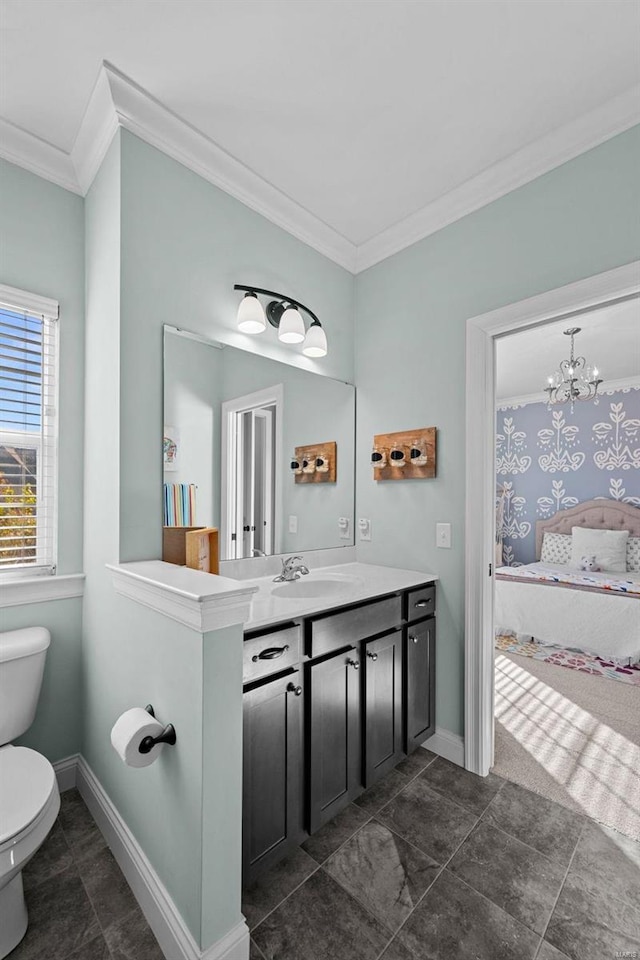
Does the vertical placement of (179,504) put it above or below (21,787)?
above

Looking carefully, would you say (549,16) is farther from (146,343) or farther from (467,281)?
(146,343)

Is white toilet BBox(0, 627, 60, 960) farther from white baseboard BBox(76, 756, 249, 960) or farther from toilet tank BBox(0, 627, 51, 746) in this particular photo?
white baseboard BBox(76, 756, 249, 960)

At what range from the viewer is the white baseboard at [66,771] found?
187 centimetres

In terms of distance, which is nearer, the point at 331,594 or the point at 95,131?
the point at 95,131

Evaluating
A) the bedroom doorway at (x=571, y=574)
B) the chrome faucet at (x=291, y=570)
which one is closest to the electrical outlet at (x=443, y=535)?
the chrome faucet at (x=291, y=570)

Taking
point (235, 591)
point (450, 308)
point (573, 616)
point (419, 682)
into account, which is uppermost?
point (450, 308)

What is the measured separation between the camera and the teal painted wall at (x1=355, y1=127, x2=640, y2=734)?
1.71 m

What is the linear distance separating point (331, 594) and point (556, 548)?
4.31m

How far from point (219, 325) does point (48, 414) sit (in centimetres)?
84

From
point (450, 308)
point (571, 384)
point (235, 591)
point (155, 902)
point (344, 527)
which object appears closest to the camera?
point (235, 591)

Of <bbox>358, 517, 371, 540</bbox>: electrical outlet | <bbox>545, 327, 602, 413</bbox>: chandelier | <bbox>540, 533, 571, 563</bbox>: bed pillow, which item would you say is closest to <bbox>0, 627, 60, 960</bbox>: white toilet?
<bbox>358, 517, 371, 540</bbox>: electrical outlet

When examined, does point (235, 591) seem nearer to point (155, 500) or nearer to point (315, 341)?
point (155, 500)

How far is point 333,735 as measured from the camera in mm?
1630

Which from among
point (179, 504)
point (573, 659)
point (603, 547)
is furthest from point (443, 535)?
point (603, 547)
